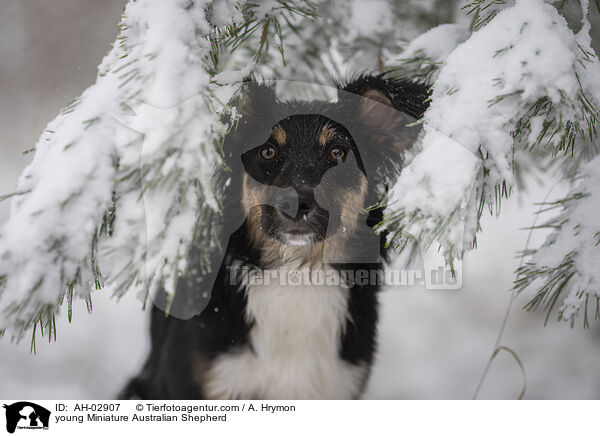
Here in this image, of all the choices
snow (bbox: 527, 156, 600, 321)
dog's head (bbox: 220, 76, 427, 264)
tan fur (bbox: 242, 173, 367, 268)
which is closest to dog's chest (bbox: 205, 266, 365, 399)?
tan fur (bbox: 242, 173, 367, 268)

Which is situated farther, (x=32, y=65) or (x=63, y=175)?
(x=32, y=65)

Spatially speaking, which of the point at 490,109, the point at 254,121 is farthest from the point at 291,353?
the point at 490,109

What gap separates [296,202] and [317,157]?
269 millimetres

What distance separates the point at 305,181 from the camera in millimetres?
1676

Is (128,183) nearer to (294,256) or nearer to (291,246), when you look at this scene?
(291,246)

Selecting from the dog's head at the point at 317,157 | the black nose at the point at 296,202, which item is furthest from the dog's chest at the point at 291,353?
the black nose at the point at 296,202

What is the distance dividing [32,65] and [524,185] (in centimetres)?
256

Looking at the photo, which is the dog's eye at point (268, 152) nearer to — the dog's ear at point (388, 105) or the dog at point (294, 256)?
the dog at point (294, 256)

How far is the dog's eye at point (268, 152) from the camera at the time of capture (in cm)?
176

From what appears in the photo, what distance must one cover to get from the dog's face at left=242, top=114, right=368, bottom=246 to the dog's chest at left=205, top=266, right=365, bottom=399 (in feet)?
1.04

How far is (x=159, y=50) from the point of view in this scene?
1.12 meters
